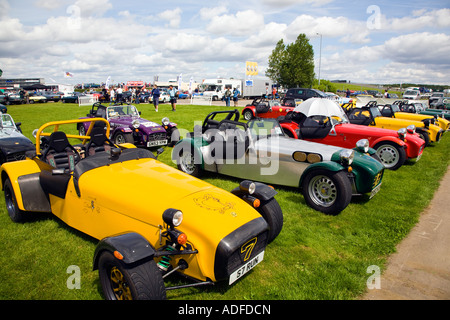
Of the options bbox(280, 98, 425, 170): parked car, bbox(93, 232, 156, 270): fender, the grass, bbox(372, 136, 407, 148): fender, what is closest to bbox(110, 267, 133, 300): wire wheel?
bbox(93, 232, 156, 270): fender

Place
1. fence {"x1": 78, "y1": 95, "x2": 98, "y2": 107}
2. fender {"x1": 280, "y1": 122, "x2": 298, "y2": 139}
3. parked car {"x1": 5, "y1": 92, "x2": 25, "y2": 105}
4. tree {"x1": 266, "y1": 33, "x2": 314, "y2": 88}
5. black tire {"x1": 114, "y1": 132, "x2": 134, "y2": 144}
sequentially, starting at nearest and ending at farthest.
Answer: fender {"x1": 280, "y1": 122, "x2": 298, "y2": 139} → black tire {"x1": 114, "y1": 132, "x2": 134, "y2": 144} → fence {"x1": 78, "y1": 95, "x2": 98, "y2": 107} → parked car {"x1": 5, "y1": 92, "x2": 25, "y2": 105} → tree {"x1": 266, "y1": 33, "x2": 314, "y2": 88}

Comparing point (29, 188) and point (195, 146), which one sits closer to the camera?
point (29, 188)

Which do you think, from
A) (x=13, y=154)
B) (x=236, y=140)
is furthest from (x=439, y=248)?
(x=13, y=154)

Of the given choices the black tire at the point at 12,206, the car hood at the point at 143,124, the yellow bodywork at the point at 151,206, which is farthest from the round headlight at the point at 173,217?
the car hood at the point at 143,124

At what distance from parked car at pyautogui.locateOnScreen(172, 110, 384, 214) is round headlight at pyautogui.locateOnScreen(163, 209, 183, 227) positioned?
3.27m

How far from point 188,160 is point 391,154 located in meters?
5.98

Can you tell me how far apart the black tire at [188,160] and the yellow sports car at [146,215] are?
8.45 ft

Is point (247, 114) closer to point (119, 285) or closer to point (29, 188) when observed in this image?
point (29, 188)

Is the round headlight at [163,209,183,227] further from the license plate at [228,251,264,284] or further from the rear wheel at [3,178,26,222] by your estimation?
the rear wheel at [3,178,26,222]

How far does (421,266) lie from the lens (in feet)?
12.9

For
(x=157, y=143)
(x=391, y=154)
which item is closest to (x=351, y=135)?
(x=391, y=154)

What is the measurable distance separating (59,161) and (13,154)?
13.7 feet

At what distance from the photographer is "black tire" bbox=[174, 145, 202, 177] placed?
738cm

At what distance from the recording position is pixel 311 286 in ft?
11.3
